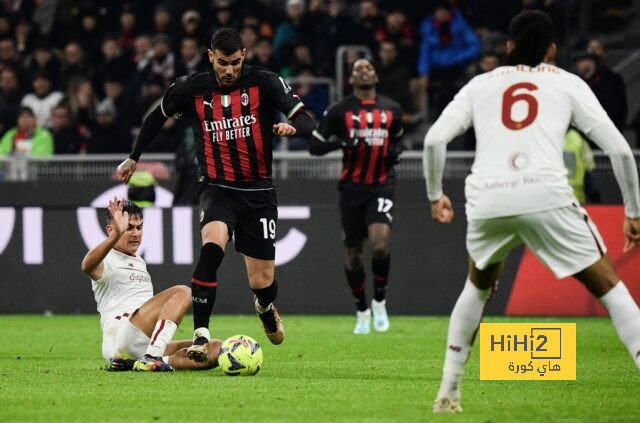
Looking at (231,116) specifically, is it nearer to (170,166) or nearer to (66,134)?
(170,166)

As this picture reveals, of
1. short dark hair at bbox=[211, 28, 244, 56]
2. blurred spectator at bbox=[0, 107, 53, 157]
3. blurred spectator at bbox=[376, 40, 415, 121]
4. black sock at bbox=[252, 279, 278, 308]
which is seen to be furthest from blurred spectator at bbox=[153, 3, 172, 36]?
short dark hair at bbox=[211, 28, 244, 56]

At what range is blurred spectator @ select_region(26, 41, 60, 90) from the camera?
65.2ft

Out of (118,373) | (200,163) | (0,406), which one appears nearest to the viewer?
(0,406)

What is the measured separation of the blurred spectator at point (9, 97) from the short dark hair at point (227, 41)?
10790 mm

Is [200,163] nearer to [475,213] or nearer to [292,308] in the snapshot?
[475,213]

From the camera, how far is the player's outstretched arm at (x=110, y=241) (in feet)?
26.7

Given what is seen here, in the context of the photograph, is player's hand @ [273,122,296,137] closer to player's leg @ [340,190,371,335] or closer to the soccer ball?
the soccer ball

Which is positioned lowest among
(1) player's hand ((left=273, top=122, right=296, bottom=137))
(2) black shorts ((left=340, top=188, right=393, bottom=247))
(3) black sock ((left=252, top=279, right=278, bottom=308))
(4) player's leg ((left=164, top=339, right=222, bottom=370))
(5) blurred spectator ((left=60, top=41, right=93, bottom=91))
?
(4) player's leg ((left=164, top=339, right=222, bottom=370))

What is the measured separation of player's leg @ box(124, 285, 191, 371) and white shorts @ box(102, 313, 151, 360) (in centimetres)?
2

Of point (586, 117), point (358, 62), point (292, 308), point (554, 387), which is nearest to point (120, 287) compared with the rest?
point (554, 387)

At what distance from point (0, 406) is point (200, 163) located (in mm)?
2804

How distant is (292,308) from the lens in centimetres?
1494

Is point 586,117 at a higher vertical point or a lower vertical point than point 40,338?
higher

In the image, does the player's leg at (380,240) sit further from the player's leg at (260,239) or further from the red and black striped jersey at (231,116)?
the red and black striped jersey at (231,116)
